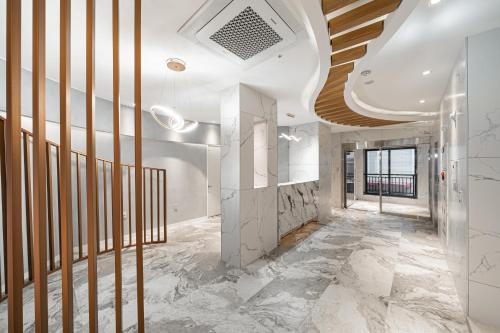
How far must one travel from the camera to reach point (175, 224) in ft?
15.4

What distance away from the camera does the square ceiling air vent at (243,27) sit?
141 centimetres

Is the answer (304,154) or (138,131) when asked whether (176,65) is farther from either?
(304,154)

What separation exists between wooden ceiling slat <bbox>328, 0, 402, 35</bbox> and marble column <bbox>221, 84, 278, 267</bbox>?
142 cm

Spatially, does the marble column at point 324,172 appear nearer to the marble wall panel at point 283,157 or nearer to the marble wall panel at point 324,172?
the marble wall panel at point 324,172

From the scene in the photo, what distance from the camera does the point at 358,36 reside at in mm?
1643

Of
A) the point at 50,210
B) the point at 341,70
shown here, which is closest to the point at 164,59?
the point at 341,70

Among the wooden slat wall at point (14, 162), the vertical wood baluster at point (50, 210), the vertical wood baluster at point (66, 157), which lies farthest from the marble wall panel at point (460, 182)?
the vertical wood baluster at point (50, 210)

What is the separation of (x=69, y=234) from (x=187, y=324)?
1.41 meters

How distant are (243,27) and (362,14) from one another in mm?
833

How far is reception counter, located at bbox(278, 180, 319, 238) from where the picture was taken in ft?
12.1

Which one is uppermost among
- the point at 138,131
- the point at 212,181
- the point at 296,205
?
the point at 138,131

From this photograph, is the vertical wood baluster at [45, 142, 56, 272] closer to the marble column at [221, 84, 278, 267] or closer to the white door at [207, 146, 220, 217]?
the marble column at [221, 84, 278, 267]

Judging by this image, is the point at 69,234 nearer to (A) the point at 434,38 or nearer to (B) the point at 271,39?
(B) the point at 271,39

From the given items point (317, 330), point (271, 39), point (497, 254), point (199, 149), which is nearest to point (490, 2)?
point (271, 39)
